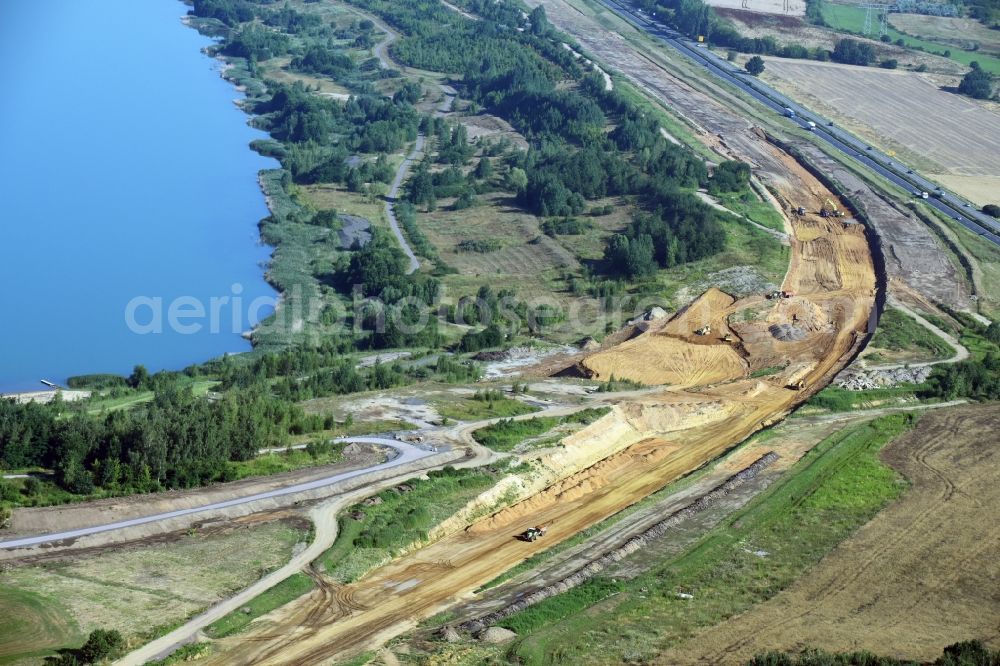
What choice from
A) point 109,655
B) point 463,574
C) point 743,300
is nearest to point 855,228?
point 743,300

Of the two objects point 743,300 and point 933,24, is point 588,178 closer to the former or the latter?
point 743,300

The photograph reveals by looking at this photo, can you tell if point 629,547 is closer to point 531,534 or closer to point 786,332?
point 531,534

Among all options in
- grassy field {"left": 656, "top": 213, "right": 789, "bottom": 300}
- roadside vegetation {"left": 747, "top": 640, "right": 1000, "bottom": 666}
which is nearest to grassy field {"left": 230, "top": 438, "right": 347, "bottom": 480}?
roadside vegetation {"left": 747, "top": 640, "right": 1000, "bottom": 666}

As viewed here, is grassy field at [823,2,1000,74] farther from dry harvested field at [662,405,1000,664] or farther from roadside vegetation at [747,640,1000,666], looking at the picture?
roadside vegetation at [747,640,1000,666]

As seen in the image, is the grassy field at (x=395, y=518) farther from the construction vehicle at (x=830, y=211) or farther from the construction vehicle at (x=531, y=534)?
the construction vehicle at (x=830, y=211)

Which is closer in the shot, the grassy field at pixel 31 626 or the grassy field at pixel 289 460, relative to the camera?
the grassy field at pixel 31 626

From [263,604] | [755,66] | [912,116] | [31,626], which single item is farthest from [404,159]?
[31,626]

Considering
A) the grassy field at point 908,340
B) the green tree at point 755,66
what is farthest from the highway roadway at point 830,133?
the grassy field at point 908,340
